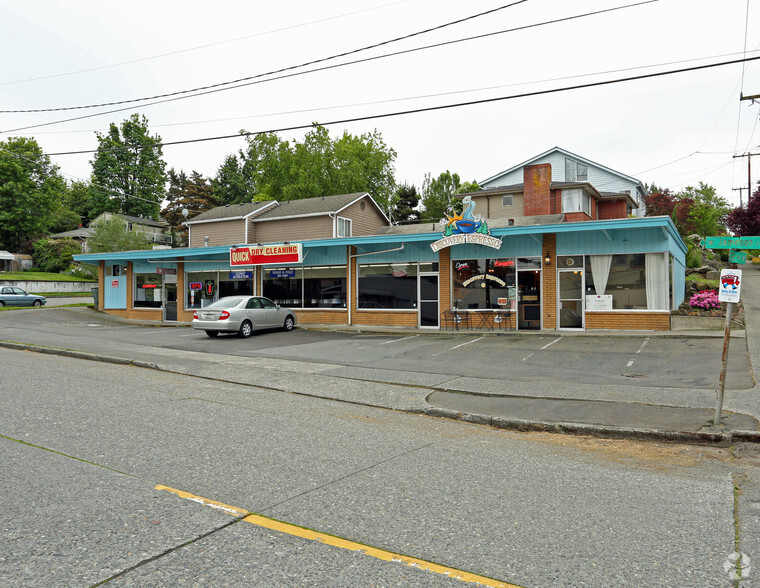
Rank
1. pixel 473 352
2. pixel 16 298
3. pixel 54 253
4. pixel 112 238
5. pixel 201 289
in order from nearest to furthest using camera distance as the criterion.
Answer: pixel 473 352, pixel 201 289, pixel 16 298, pixel 112 238, pixel 54 253

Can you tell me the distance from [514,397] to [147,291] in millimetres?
24562

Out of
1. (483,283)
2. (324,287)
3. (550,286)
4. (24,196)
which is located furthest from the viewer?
(24,196)

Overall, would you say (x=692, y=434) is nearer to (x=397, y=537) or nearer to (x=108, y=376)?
(x=397, y=537)

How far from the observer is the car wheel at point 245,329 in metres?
19.2

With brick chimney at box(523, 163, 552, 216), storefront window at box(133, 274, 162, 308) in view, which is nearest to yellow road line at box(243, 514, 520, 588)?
storefront window at box(133, 274, 162, 308)

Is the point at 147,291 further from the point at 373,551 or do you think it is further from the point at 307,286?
the point at 373,551

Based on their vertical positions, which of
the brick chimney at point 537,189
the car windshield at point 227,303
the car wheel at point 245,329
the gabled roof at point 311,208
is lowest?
the car wheel at point 245,329

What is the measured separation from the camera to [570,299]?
18797 millimetres

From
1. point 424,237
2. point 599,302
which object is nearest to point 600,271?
point 599,302

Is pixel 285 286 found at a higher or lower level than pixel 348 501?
higher

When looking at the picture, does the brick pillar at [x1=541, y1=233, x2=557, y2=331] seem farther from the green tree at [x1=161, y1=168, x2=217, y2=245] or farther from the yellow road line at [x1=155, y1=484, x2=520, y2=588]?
the green tree at [x1=161, y1=168, x2=217, y2=245]

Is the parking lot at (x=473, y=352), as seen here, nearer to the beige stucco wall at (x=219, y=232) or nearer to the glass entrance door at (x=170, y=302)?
the glass entrance door at (x=170, y=302)

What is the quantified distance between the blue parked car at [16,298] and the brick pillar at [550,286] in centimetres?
3507

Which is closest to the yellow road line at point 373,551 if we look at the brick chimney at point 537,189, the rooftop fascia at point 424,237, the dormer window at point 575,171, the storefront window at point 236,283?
the rooftop fascia at point 424,237
